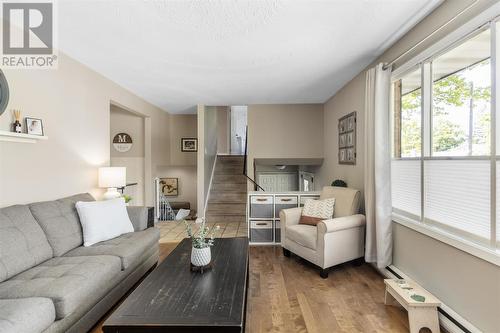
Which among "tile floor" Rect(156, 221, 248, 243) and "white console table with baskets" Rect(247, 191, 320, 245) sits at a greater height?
"white console table with baskets" Rect(247, 191, 320, 245)

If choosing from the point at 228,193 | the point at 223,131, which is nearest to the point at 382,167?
the point at 228,193

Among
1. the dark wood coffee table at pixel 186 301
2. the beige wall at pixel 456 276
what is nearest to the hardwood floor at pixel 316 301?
the beige wall at pixel 456 276

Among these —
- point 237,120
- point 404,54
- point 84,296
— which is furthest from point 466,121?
point 237,120

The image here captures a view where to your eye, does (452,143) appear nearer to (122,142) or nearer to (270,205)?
(270,205)

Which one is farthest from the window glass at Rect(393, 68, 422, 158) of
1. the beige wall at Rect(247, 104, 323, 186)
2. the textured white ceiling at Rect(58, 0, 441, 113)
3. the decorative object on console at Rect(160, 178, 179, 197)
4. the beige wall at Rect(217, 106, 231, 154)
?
the beige wall at Rect(217, 106, 231, 154)

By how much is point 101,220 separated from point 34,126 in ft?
3.74

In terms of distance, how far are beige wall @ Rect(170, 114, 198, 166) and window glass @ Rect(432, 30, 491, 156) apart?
18.9 ft

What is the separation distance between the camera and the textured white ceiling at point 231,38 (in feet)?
7.03

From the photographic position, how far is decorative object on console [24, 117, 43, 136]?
2520mm

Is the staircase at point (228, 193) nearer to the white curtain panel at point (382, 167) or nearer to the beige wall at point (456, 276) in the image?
the white curtain panel at point (382, 167)

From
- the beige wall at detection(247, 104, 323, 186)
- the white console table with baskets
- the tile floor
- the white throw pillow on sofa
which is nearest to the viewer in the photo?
the white throw pillow on sofa

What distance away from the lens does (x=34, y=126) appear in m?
2.59

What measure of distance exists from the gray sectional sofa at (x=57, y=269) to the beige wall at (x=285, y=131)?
3.50 m

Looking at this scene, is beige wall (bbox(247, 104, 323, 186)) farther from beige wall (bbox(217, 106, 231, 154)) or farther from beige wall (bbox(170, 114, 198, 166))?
beige wall (bbox(217, 106, 231, 154))
